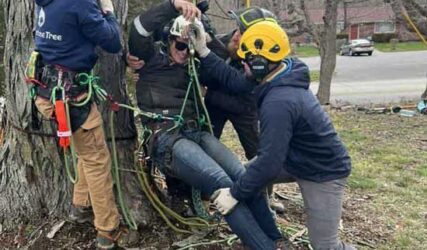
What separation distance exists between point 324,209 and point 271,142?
0.62 meters

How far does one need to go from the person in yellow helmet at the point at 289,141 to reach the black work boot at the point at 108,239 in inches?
31.1

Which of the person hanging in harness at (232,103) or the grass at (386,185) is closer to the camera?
the person hanging in harness at (232,103)

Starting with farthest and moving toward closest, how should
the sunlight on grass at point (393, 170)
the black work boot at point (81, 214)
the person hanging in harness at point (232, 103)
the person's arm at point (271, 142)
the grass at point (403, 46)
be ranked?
the grass at point (403, 46), the sunlight on grass at point (393, 170), the person hanging in harness at point (232, 103), the black work boot at point (81, 214), the person's arm at point (271, 142)

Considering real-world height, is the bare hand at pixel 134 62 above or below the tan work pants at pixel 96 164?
above

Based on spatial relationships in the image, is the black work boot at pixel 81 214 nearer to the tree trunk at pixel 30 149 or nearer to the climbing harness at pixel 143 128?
the tree trunk at pixel 30 149

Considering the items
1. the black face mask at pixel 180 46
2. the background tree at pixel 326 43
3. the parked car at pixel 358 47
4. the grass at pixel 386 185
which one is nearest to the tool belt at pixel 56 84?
the black face mask at pixel 180 46

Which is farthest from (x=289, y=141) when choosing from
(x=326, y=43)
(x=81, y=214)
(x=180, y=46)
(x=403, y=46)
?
(x=403, y=46)

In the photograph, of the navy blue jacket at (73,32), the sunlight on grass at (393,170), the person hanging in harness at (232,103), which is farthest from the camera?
the sunlight on grass at (393,170)

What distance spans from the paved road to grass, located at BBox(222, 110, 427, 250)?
33.7ft

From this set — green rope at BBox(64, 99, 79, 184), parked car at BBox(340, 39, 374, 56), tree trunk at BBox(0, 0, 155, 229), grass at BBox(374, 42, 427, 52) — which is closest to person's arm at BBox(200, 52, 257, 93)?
tree trunk at BBox(0, 0, 155, 229)

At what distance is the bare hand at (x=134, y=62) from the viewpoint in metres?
3.74

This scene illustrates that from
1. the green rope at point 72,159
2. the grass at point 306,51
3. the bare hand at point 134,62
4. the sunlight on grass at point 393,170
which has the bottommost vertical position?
the grass at point 306,51

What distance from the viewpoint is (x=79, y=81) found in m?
3.39

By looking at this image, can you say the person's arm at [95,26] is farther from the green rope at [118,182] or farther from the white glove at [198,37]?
the green rope at [118,182]
